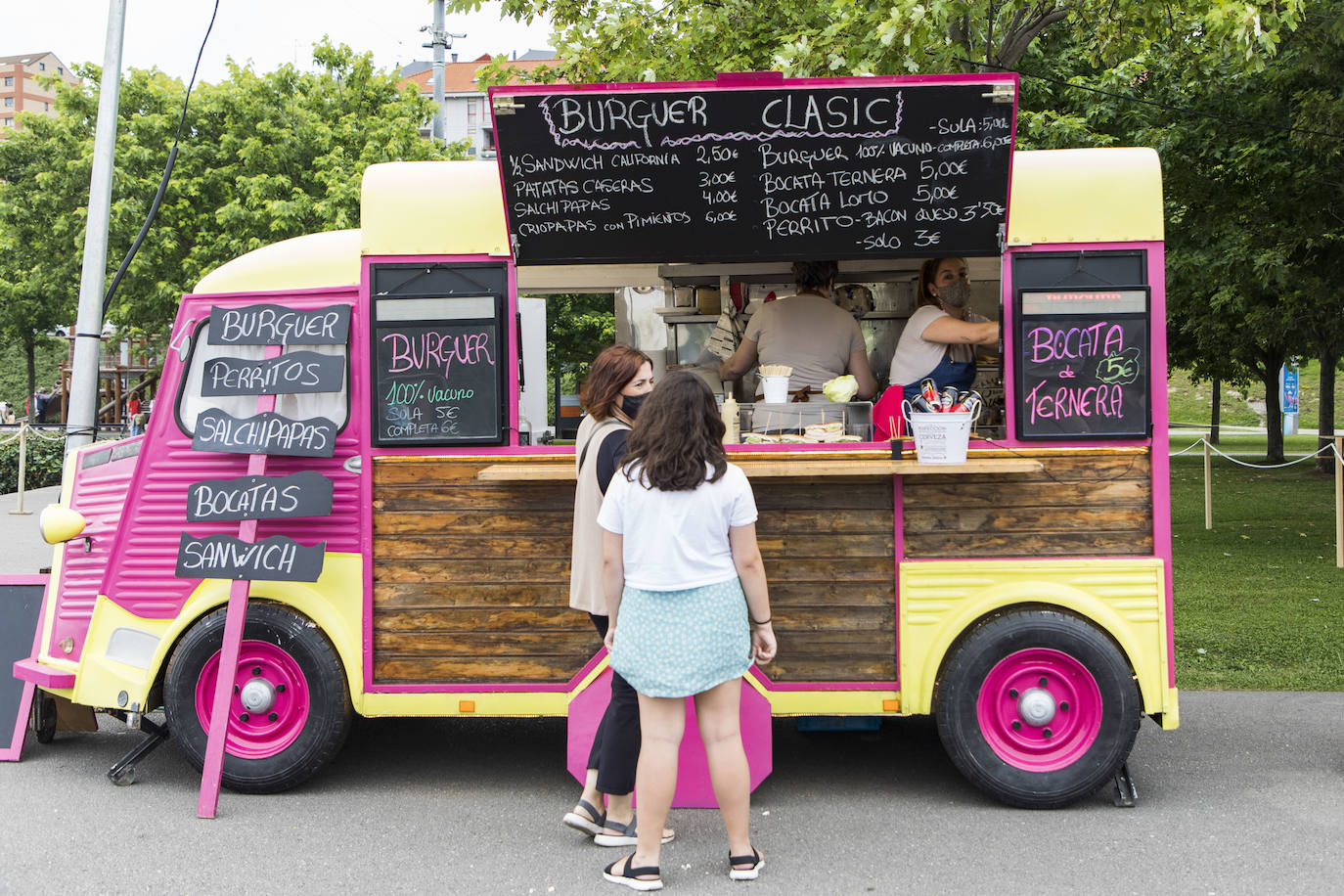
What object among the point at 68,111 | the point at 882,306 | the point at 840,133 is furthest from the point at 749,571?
the point at 68,111

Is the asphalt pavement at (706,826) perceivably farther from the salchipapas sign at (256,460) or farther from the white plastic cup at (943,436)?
the white plastic cup at (943,436)

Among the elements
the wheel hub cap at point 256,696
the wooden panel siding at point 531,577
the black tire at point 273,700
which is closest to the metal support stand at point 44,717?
the black tire at point 273,700

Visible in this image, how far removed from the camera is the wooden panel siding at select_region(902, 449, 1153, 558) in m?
4.97

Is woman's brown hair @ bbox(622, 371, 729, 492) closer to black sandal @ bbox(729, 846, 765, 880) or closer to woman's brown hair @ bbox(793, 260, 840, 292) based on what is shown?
black sandal @ bbox(729, 846, 765, 880)

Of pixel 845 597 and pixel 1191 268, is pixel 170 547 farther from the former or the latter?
pixel 1191 268

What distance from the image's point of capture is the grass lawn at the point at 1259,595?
7.54 m

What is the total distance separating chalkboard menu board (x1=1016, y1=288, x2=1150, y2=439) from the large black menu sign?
2187 millimetres

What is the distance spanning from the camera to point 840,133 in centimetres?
480

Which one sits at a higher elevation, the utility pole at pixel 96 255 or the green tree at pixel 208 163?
the green tree at pixel 208 163

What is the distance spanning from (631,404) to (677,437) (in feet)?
2.24

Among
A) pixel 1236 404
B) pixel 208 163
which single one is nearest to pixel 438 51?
pixel 208 163

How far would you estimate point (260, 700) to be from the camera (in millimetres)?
5188

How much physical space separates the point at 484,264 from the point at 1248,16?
5.50m

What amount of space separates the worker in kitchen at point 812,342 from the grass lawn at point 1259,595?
10.3 ft
